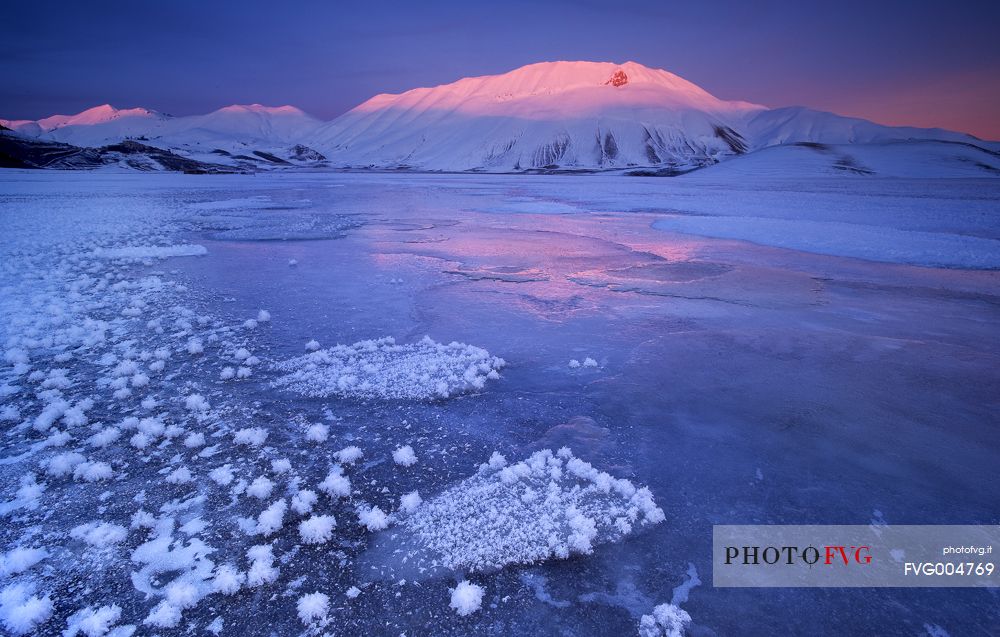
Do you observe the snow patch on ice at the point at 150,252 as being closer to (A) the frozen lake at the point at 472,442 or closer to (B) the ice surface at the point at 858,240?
(A) the frozen lake at the point at 472,442

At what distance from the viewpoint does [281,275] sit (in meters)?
10.5

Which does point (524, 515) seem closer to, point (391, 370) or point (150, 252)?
point (391, 370)

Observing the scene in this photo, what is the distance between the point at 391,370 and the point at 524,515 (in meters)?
2.77

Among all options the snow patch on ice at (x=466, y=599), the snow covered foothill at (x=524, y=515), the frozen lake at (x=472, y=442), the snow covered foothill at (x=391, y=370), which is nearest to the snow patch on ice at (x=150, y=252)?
the frozen lake at (x=472, y=442)

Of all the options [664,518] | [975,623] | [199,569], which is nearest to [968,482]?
[975,623]

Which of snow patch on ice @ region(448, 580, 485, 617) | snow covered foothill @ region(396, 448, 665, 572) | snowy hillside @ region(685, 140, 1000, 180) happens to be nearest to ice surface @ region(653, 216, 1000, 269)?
snow covered foothill @ region(396, 448, 665, 572)

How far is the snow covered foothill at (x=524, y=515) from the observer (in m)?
3.03

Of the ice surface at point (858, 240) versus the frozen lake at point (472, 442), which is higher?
the ice surface at point (858, 240)

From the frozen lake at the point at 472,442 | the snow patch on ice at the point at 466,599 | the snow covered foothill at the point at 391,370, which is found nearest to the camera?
the snow patch on ice at the point at 466,599

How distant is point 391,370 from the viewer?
5.59 m

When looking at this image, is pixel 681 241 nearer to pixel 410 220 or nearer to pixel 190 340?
pixel 410 220

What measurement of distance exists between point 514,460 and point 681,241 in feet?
40.7

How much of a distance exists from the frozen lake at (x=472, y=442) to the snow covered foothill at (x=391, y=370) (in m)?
0.04

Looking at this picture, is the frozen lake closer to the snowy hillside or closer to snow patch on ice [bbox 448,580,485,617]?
snow patch on ice [bbox 448,580,485,617]
